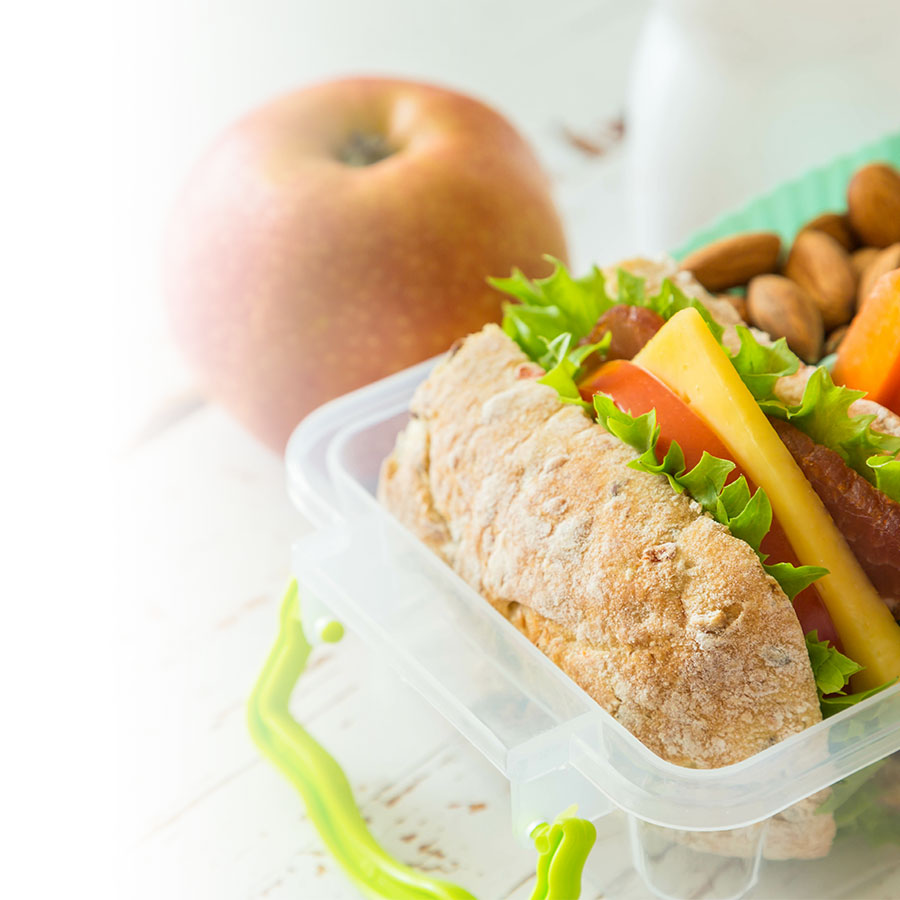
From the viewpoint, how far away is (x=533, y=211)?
1.42m

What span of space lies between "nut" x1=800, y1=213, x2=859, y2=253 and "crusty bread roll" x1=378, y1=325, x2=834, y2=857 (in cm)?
47

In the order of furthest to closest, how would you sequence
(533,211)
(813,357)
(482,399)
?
(533,211)
(813,357)
(482,399)

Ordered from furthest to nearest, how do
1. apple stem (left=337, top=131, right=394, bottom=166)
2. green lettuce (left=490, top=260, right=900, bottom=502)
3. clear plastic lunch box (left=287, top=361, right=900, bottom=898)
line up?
apple stem (left=337, top=131, right=394, bottom=166) < green lettuce (left=490, top=260, right=900, bottom=502) < clear plastic lunch box (left=287, top=361, right=900, bottom=898)

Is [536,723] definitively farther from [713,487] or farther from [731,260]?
[731,260]

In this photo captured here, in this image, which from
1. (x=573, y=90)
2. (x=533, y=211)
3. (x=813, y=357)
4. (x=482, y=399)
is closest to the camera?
(x=482, y=399)

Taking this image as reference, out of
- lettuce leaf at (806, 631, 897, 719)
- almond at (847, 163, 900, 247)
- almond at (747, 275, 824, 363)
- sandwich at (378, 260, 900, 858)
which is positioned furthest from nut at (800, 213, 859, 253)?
lettuce leaf at (806, 631, 897, 719)

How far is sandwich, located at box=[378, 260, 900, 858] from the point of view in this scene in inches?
32.0

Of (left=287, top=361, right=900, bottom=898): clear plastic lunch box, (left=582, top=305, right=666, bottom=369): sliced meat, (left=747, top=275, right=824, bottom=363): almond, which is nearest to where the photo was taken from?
(left=287, top=361, right=900, bottom=898): clear plastic lunch box

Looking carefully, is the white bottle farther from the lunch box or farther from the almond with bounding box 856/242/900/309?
the lunch box

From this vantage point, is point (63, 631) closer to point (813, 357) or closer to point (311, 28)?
point (813, 357)

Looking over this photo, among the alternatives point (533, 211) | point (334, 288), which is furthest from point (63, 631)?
point (533, 211)

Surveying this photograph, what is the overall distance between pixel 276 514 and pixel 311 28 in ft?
3.67

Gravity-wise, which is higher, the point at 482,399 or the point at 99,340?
the point at 482,399

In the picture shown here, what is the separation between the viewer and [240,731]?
1.16m
